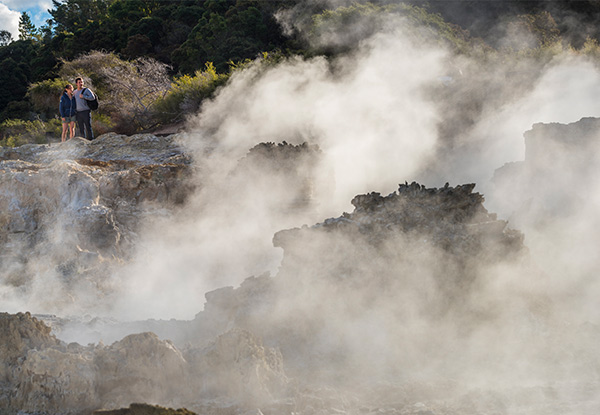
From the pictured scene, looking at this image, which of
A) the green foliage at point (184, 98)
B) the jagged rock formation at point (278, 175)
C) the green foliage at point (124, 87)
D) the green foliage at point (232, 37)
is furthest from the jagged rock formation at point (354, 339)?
the green foliage at point (232, 37)

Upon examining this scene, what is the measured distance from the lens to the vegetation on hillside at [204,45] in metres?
11.8

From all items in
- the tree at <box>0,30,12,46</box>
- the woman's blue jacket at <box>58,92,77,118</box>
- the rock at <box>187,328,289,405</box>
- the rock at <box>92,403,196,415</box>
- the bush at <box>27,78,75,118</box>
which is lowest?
the rock at <box>92,403,196,415</box>

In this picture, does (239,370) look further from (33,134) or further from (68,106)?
(33,134)

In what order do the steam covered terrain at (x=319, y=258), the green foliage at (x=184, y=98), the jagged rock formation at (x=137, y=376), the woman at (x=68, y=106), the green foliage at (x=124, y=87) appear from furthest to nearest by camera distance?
1. the green foliage at (x=124, y=87)
2. the green foliage at (x=184, y=98)
3. the woman at (x=68, y=106)
4. the steam covered terrain at (x=319, y=258)
5. the jagged rock formation at (x=137, y=376)

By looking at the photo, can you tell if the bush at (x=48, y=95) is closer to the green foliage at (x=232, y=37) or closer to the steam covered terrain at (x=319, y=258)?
the green foliage at (x=232, y=37)

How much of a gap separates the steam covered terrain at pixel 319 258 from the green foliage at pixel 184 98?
0.56 metres

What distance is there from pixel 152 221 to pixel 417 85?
18.1 feet

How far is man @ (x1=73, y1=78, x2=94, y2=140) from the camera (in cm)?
916

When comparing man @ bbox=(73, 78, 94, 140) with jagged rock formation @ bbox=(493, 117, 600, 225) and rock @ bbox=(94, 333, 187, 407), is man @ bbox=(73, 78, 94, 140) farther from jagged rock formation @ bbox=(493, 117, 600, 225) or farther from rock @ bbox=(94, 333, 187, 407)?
rock @ bbox=(94, 333, 187, 407)

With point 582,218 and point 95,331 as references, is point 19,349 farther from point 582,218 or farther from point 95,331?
point 582,218

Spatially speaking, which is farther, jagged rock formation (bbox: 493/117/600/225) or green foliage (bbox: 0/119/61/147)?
green foliage (bbox: 0/119/61/147)

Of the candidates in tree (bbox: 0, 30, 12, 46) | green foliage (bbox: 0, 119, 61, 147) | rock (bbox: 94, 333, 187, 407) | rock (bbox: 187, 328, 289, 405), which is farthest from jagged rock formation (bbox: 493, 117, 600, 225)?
tree (bbox: 0, 30, 12, 46)

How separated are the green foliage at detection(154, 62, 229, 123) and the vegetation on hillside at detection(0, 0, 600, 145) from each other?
0.07ft

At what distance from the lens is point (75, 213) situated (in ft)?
22.3
